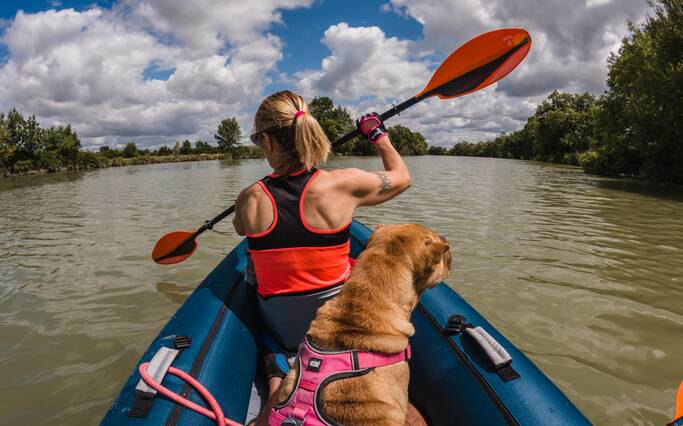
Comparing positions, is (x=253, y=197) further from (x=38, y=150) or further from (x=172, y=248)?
(x=38, y=150)

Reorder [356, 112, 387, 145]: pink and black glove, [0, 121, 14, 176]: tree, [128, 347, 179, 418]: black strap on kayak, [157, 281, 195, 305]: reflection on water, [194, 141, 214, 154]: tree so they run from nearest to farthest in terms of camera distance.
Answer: [128, 347, 179, 418]: black strap on kayak, [356, 112, 387, 145]: pink and black glove, [157, 281, 195, 305]: reflection on water, [0, 121, 14, 176]: tree, [194, 141, 214, 154]: tree

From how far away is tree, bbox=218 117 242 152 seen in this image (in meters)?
93.8

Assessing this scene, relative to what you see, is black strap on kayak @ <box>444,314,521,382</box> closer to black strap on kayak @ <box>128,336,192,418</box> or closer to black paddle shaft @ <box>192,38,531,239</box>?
black strap on kayak @ <box>128,336,192,418</box>

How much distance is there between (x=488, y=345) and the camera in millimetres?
2141

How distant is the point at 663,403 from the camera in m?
3.07

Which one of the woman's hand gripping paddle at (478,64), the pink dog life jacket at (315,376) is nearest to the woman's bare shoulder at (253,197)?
the pink dog life jacket at (315,376)

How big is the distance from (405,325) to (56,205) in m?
16.8

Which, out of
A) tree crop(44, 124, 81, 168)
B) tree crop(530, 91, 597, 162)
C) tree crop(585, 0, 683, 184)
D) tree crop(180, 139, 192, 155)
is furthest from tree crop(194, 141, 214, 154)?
tree crop(585, 0, 683, 184)

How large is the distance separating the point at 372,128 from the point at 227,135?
97.3 metres

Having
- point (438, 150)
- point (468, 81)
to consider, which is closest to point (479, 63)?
point (468, 81)

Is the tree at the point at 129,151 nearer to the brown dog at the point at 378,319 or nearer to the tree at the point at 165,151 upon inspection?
the tree at the point at 165,151

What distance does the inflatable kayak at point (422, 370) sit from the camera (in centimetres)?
181

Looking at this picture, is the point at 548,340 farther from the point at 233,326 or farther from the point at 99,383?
the point at 99,383

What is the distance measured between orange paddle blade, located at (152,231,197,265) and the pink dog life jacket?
169 inches
